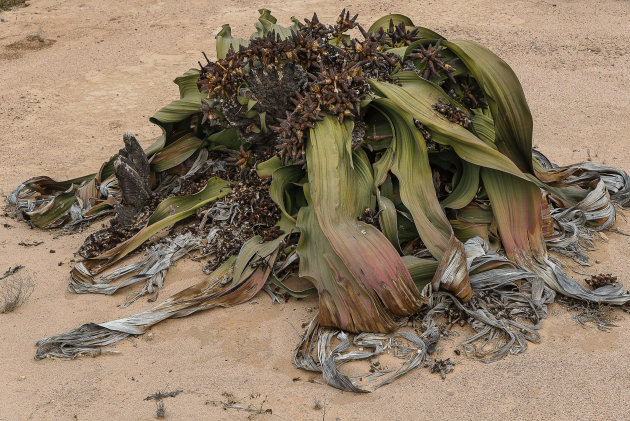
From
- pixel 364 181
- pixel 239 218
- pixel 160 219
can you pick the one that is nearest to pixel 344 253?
pixel 364 181

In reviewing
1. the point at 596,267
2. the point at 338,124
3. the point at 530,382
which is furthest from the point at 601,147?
the point at 530,382

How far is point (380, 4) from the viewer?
8055 mm

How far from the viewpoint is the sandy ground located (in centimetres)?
258

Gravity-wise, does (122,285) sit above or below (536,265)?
below

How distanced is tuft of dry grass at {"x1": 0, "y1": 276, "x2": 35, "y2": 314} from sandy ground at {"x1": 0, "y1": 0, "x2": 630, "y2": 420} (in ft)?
0.14

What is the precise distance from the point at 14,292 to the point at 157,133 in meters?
2.41

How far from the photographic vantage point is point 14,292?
134 inches

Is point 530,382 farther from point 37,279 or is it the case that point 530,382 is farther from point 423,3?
point 423,3

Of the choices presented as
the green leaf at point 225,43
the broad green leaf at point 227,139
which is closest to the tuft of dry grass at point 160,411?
the broad green leaf at point 227,139

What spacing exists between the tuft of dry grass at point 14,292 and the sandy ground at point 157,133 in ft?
0.14

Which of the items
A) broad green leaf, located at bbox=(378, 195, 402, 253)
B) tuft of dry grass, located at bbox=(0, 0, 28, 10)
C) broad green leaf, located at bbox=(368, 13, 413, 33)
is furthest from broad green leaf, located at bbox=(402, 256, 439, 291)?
tuft of dry grass, located at bbox=(0, 0, 28, 10)

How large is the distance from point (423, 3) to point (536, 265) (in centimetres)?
547

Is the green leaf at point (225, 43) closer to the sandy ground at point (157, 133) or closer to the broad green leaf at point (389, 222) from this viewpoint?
the sandy ground at point (157, 133)

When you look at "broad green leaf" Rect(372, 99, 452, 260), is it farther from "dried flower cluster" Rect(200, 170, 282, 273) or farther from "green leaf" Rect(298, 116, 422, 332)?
"dried flower cluster" Rect(200, 170, 282, 273)
